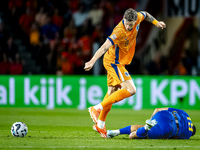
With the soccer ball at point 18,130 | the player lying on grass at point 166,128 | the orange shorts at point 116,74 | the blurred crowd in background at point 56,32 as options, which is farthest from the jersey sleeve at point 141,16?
the blurred crowd in background at point 56,32

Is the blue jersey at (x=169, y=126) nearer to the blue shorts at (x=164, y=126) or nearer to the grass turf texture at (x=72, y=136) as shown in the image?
the blue shorts at (x=164, y=126)

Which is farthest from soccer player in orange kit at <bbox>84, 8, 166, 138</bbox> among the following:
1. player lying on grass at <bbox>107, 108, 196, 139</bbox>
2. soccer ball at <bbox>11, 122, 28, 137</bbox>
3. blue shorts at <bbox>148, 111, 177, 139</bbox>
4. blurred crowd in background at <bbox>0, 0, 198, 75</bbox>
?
blurred crowd in background at <bbox>0, 0, 198, 75</bbox>

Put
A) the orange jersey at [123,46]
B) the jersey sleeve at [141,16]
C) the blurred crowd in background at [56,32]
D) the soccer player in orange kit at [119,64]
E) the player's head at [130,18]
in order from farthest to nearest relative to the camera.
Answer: the blurred crowd in background at [56,32] → the jersey sleeve at [141,16] → the orange jersey at [123,46] → the soccer player in orange kit at [119,64] → the player's head at [130,18]

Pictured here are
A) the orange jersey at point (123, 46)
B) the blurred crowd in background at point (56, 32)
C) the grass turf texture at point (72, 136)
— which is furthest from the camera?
the blurred crowd in background at point (56, 32)

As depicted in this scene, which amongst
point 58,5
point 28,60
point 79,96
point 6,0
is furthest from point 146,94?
point 6,0

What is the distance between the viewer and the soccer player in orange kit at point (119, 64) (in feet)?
21.6

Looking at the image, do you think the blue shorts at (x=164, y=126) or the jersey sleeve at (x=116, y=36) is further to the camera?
the jersey sleeve at (x=116, y=36)

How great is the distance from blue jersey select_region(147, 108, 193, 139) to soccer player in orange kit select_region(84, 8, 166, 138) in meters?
0.79

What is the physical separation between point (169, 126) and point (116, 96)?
3.67 feet

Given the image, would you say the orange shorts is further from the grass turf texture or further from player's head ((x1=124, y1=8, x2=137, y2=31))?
the grass turf texture

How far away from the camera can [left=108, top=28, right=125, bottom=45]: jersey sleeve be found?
6512 mm

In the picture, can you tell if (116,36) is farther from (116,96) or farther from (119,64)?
(116,96)

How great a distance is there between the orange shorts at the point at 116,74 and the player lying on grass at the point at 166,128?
887 millimetres

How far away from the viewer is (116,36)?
6.57 metres
